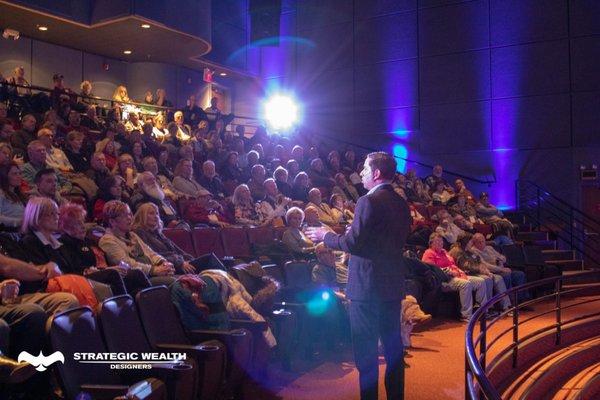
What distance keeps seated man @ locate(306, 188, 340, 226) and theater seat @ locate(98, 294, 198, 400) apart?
475 cm

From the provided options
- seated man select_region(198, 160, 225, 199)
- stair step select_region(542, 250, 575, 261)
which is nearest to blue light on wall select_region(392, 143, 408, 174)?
stair step select_region(542, 250, 575, 261)

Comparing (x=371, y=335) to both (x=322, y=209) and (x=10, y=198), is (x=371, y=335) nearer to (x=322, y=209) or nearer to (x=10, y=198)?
(x=10, y=198)

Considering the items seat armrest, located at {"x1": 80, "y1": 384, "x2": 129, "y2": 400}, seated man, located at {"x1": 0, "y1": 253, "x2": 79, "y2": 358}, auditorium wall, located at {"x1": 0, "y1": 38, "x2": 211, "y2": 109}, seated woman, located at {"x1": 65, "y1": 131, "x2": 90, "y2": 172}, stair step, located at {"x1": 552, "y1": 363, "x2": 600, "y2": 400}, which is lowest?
stair step, located at {"x1": 552, "y1": 363, "x2": 600, "y2": 400}

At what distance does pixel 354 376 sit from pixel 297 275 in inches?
40.5

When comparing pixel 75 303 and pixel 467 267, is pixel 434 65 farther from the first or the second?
pixel 75 303

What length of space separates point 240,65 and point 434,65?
4.51 meters

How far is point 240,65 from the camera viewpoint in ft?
44.4

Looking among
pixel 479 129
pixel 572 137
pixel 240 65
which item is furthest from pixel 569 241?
pixel 240 65

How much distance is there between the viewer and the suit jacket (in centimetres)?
288

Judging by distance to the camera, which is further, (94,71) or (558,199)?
(94,71)

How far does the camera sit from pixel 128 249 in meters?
3.88

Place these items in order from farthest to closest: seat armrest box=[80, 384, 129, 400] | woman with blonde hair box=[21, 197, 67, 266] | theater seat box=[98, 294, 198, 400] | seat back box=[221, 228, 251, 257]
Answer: seat back box=[221, 228, 251, 257]
woman with blonde hair box=[21, 197, 67, 266]
theater seat box=[98, 294, 198, 400]
seat armrest box=[80, 384, 129, 400]

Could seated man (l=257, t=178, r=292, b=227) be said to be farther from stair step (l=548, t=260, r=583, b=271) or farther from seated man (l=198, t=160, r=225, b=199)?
stair step (l=548, t=260, r=583, b=271)

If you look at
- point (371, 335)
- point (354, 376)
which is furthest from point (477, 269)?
point (371, 335)
